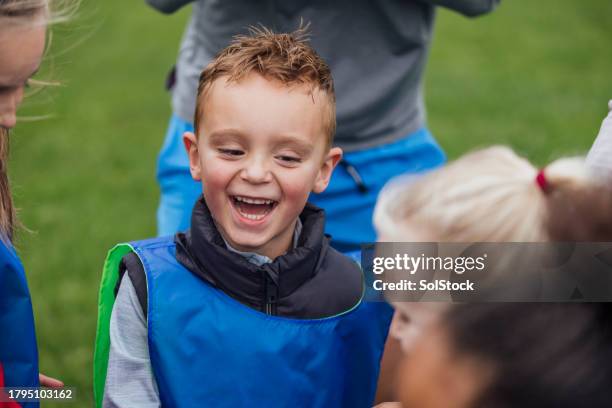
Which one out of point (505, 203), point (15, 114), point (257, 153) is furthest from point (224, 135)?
point (505, 203)

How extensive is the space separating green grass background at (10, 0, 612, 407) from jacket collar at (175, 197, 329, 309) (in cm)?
127

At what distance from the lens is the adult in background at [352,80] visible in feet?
8.30

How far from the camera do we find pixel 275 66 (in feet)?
6.44

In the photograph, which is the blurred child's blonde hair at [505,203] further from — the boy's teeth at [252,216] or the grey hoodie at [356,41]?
the grey hoodie at [356,41]

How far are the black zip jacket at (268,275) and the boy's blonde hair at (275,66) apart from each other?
A: 0.26 m

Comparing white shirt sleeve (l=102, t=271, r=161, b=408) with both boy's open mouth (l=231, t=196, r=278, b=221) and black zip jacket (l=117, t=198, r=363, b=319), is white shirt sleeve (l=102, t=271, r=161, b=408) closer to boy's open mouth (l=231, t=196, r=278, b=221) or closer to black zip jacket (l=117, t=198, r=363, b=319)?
black zip jacket (l=117, t=198, r=363, b=319)

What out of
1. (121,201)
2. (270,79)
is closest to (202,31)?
(270,79)

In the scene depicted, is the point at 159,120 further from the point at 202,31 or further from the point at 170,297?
the point at 170,297

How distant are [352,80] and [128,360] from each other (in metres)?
1.12

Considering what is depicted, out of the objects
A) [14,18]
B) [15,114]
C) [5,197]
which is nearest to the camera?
[14,18]

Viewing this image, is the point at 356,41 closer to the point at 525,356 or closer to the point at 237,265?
the point at 237,265

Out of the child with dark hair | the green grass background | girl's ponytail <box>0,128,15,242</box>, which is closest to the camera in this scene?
the child with dark hair

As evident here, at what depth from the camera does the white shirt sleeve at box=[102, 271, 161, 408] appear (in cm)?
190

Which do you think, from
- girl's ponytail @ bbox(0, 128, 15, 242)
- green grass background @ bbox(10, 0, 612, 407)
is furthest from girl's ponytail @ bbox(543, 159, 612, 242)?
green grass background @ bbox(10, 0, 612, 407)
